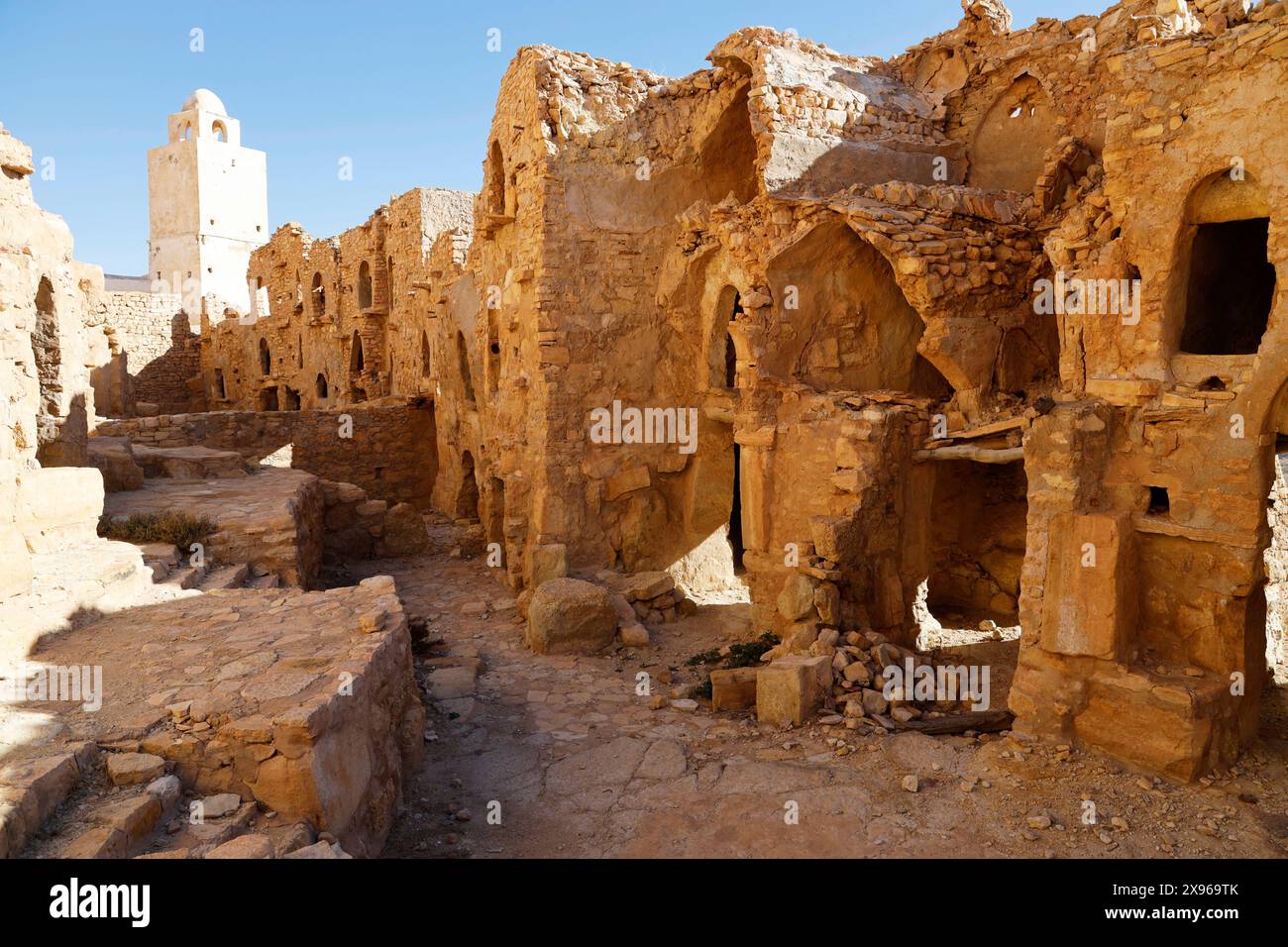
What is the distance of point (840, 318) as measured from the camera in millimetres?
9695

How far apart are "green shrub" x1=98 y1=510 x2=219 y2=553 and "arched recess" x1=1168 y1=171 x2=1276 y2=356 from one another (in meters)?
8.58

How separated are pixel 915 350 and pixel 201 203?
126 ft

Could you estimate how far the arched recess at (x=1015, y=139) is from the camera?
10.4 m

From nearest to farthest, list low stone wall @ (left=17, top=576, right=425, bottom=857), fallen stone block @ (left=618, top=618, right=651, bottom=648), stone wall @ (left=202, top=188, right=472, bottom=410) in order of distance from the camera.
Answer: low stone wall @ (left=17, top=576, right=425, bottom=857) < fallen stone block @ (left=618, top=618, right=651, bottom=648) < stone wall @ (left=202, top=188, right=472, bottom=410)

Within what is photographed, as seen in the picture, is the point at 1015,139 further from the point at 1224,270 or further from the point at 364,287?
the point at 364,287

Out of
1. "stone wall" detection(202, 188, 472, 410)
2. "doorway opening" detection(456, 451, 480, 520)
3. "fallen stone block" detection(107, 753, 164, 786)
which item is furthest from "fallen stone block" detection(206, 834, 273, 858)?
"stone wall" detection(202, 188, 472, 410)

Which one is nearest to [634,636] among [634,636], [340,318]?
[634,636]

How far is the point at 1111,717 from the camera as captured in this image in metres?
6.09

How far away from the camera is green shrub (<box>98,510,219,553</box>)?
25.9 ft

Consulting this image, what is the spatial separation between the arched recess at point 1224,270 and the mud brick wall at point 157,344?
26.3 m

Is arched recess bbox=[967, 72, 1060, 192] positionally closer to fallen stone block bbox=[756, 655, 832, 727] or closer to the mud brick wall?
fallen stone block bbox=[756, 655, 832, 727]
